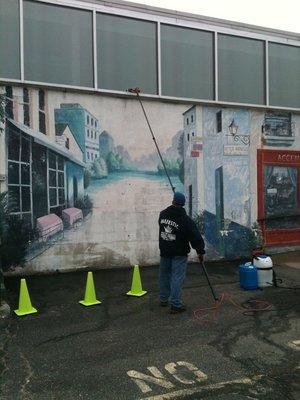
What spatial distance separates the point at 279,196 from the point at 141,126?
4.40 meters

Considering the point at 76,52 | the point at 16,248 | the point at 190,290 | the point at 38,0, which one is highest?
the point at 38,0

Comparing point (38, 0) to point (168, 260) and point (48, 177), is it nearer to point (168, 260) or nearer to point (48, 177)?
point (48, 177)

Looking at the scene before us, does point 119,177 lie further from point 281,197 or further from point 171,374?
point 171,374

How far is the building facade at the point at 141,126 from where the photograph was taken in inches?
383

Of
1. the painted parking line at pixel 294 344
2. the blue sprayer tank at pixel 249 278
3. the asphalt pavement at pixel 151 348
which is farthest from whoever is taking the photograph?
the blue sprayer tank at pixel 249 278

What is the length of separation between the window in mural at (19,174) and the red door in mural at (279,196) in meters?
5.90

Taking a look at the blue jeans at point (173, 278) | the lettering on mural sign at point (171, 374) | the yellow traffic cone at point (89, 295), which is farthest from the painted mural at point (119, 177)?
the lettering on mural sign at point (171, 374)

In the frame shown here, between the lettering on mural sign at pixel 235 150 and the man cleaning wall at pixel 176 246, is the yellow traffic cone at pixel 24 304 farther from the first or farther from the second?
the lettering on mural sign at pixel 235 150

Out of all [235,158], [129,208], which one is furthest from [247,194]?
[129,208]

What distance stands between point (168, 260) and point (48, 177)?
385 cm

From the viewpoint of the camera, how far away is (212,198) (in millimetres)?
11508

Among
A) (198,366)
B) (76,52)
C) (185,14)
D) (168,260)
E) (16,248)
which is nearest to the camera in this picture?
(198,366)

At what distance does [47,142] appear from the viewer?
9.84 m

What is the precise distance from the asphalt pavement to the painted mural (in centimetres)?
180
